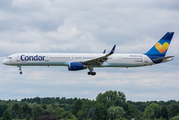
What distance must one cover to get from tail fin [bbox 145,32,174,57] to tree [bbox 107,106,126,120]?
6246 centimetres

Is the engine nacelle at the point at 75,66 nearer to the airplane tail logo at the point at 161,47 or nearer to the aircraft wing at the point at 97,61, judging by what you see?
the aircraft wing at the point at 97,61

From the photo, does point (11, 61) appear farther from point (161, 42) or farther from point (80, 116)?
point (80, 116)

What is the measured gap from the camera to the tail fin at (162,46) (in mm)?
81287

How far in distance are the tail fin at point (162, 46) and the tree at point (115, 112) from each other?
62.5 meters

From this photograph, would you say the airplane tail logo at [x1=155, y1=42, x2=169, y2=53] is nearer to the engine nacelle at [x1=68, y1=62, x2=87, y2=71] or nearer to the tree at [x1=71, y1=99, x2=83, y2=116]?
the engine nacelle at [x1=68, y1=62, x2=87, y2=71]

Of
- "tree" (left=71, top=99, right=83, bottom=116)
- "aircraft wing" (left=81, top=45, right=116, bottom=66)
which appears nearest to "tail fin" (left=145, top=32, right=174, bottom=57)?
"aircraft wing" (left=81, top=45, right=116, bottom=66)

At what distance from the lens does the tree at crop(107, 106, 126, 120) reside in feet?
457

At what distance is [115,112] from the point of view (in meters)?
139

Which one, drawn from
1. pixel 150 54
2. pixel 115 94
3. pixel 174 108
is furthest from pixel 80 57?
pixel 174 108

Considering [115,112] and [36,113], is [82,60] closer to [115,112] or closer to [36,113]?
[115,112]

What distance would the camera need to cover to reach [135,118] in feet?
545

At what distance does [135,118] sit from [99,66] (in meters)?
98.0

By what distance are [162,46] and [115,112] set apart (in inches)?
2496

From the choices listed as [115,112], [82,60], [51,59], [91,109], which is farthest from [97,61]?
[91,109]
